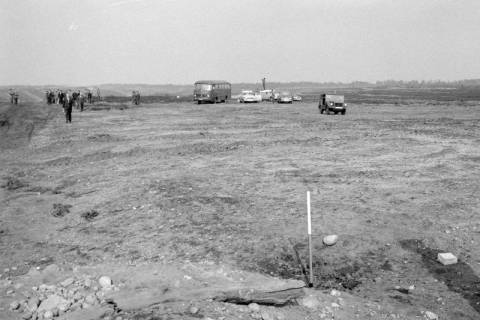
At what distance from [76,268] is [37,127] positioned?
2189 centimetres

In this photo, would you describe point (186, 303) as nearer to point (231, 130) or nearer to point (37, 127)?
point (231, 130)

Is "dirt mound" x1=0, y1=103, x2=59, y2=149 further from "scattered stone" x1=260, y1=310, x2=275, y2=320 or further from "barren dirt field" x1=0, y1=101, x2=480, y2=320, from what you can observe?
"scattered stone" x1=260, y1=310, x2=275, y2=320

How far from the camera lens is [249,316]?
17.7 feet

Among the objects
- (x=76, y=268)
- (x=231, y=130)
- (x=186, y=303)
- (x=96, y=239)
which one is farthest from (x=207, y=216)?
(x=231, y=130)

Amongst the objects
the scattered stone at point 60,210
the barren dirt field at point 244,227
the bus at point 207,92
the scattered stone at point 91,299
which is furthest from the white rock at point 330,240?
the bus at point 207,92

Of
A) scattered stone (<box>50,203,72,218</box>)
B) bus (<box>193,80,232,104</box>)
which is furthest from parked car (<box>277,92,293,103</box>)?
scattered stone (<box>50,203,72,218</box>)

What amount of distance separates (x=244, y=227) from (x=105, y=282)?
3.05 m

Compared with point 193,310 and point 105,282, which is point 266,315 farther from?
point 105,282

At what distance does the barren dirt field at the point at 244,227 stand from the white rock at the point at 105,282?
19 centimetres

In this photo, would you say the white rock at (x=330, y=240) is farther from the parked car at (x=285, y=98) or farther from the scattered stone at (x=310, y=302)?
the parked car at (x=285, y=98)

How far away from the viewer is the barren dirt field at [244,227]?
6008 millimetres

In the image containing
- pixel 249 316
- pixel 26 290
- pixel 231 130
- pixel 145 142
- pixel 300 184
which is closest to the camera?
pixel 249 316

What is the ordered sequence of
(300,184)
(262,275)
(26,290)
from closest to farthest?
(26,290) < (262,275) < (300,184)

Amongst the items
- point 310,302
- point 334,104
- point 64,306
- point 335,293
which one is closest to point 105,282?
point 64,306
